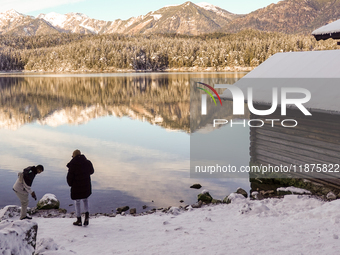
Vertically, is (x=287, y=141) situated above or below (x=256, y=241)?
above

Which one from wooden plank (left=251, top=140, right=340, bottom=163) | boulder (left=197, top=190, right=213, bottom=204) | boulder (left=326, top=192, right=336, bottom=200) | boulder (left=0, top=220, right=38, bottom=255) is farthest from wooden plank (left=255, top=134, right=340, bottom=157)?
boulder (left=0, top=220, right=38, bottom=255)

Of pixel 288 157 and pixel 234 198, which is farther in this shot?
pixel 288 157

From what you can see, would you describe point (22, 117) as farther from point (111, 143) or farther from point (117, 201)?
point (117, 201)

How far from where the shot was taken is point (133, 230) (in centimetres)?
832

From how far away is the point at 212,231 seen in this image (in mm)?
7879

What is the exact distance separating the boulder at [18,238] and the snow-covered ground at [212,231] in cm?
58

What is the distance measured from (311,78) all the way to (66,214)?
9.37 metres

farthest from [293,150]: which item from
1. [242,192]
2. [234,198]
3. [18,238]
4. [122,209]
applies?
[18,238]

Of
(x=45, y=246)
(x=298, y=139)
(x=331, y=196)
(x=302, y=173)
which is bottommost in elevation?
(x=331, y=196)

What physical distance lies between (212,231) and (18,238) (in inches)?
162

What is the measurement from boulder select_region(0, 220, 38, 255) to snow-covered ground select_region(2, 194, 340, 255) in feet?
1.90

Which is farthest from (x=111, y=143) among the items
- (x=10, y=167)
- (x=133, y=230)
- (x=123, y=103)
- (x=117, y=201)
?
(x=123, y=103)

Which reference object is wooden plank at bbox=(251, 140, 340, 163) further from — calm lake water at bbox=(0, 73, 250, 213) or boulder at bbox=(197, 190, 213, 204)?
boulder at bbox=(197, 190, 213, 204)

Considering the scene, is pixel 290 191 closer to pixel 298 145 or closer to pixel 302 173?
pixel 302 173
